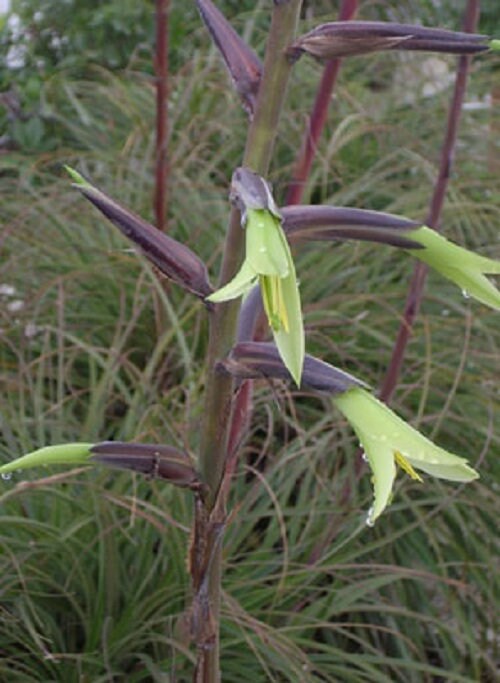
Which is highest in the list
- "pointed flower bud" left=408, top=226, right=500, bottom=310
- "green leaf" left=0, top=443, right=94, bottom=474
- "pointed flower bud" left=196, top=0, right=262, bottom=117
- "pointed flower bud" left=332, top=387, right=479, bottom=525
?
"pointed flower bud" left=196, top=0, right=262, bottom=117

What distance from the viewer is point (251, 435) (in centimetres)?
253

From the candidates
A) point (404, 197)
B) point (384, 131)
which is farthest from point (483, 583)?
point (384, 131)

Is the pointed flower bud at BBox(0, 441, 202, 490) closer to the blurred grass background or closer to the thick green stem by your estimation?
the thick green stem

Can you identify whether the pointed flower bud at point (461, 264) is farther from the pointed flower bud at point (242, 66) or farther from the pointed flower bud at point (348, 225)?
the pointed flower bud at point (242, 66)

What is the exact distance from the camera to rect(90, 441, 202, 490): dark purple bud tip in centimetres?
119

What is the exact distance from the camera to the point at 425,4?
5445 mm

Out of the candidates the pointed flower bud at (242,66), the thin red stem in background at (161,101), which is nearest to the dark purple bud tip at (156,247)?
the pointed flower bud at (242,66)

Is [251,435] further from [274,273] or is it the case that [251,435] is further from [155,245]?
[274,273]

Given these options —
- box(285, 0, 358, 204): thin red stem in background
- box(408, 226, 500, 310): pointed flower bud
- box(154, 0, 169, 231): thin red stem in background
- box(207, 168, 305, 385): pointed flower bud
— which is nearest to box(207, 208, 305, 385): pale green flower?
box(207, 168, 305, 385): pointed flower bud

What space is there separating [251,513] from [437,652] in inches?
17.3

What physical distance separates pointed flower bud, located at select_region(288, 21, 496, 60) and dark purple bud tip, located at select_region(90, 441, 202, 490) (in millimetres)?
403

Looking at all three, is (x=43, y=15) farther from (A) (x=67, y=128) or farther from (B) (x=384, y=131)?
(B) (x=384, y=131)

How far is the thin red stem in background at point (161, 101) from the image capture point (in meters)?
2.42

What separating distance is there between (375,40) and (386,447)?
0.37m
